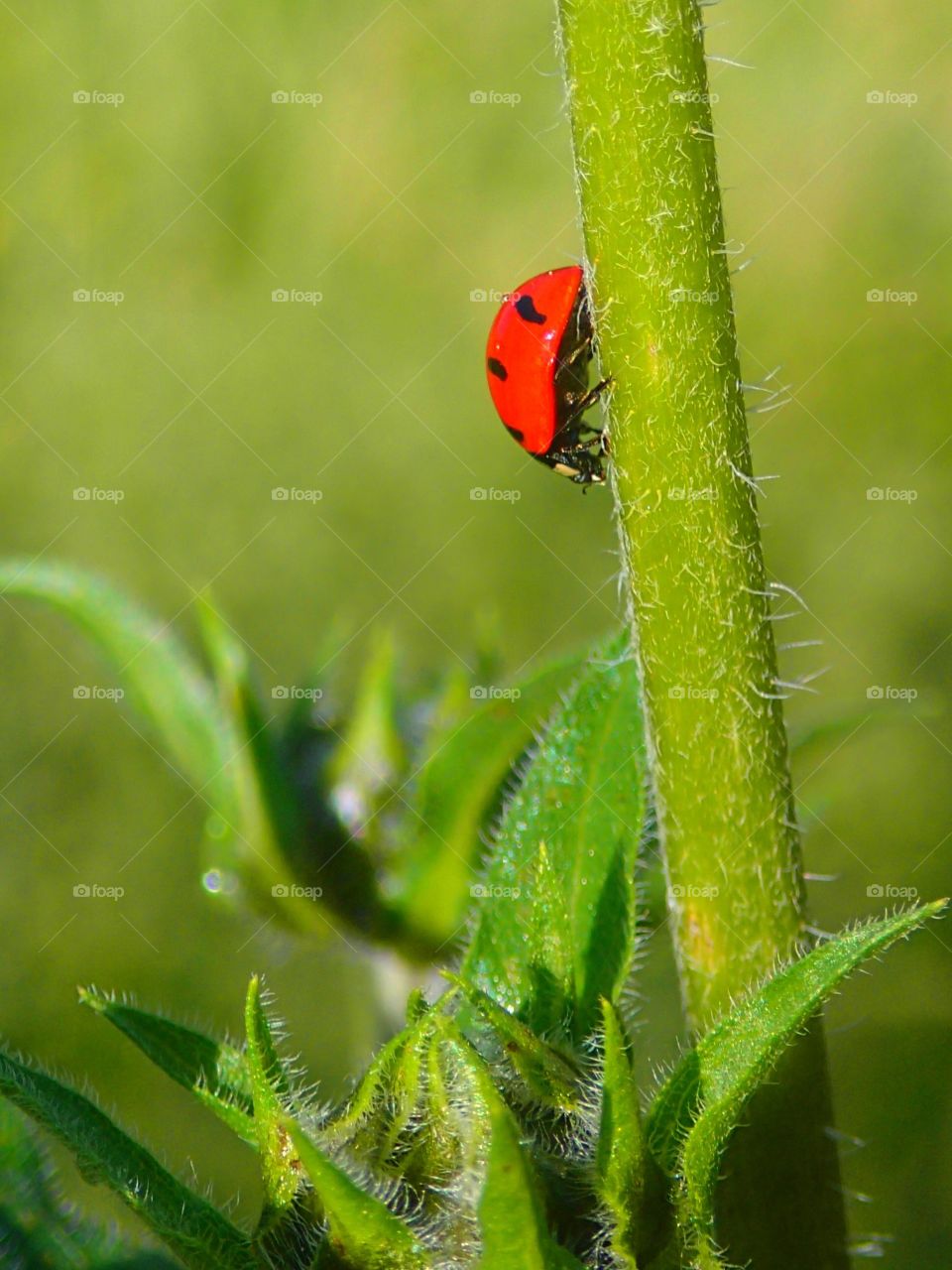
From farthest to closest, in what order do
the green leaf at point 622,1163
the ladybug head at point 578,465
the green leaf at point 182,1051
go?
1. the ladybug head at point 578,465
2. the green leaf at point 182,1051
3. the green leaf at point 622,1163

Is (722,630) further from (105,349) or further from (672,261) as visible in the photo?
(105,349)

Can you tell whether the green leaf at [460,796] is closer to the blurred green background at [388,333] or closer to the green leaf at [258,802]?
the green leaf at [258,802]

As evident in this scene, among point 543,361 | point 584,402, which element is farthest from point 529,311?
point 584,402

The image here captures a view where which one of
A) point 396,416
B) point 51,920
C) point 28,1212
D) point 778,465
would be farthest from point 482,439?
point 28,1212

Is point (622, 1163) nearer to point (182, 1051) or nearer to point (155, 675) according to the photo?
point (182, 1051)

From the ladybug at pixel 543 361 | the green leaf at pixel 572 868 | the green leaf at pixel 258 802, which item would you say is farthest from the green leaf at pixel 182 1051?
the ladybug at pixel 543 361

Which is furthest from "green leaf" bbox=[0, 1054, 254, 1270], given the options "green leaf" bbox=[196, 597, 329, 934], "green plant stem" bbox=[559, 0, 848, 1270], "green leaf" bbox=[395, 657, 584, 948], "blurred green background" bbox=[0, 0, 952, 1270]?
"blurred green background" bbox=[0, 0, 952, 1270]
